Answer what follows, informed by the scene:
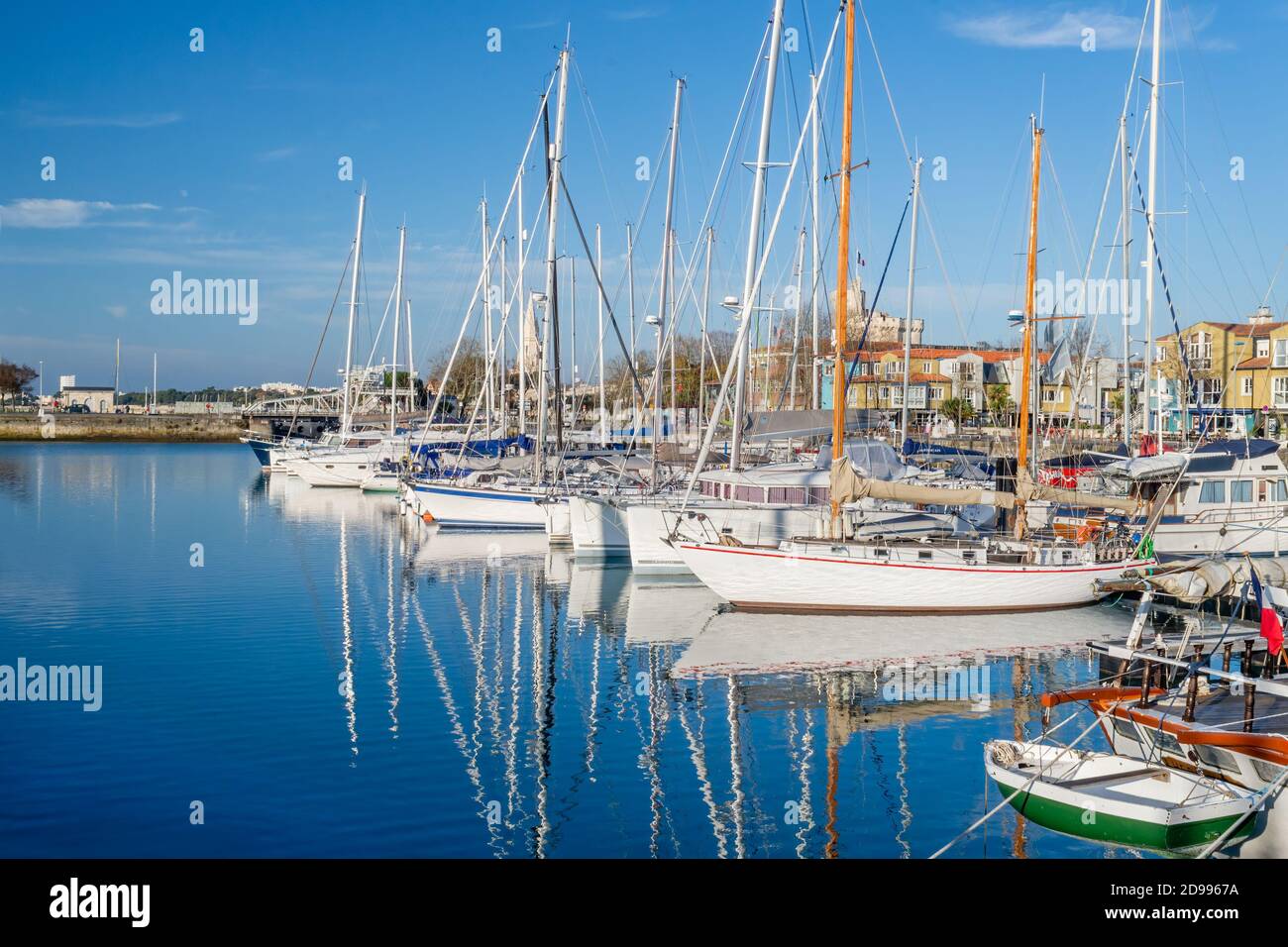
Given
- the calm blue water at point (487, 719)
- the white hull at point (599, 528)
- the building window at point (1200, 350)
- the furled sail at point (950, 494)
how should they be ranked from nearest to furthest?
the calm blue water at point (487, 719) → the furled sail at point (950, 494) → the white hull at point (599, 528) → the building window at point (1200, 350)

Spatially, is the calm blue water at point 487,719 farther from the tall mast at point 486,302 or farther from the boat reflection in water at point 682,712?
the tall mast at point 486,302

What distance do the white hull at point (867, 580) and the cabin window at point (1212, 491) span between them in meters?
4.40

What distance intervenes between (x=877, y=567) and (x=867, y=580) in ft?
1.24

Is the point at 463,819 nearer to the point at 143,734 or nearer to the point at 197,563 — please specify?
the point at 143,734

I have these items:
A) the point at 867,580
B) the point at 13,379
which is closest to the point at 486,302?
the point at 867,580

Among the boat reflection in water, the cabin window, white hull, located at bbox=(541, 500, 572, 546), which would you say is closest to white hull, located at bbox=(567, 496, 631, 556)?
white hull, located at bbox=(541, 500, 572, 546)

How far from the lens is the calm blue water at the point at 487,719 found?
13.6m

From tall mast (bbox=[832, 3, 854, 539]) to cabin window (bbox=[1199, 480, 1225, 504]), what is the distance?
9.53 metres

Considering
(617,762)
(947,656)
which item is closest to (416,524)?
(947,656)

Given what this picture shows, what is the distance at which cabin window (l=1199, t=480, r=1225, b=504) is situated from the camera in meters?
30.3

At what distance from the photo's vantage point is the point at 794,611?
88.7ft

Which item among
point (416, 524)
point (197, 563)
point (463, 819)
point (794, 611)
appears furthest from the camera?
point (416, 524)

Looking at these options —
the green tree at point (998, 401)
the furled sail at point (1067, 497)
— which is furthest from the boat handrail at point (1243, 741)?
the green tree at point (998, 401)
